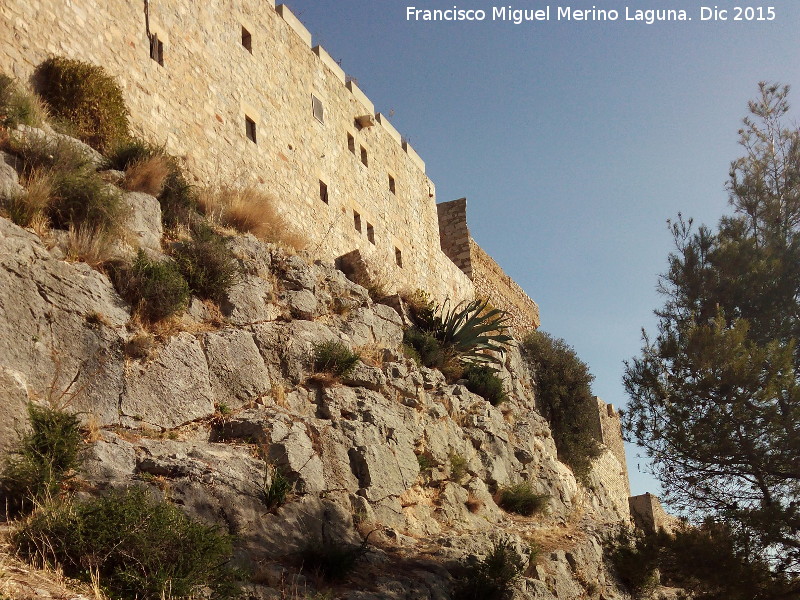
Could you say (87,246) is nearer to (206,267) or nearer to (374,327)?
(206,267)

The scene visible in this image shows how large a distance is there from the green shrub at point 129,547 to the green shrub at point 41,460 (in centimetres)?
20

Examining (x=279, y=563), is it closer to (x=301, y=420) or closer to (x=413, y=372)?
(x=301, y=420)

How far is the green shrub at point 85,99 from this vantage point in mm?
9789

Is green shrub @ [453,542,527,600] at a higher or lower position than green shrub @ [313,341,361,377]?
lower

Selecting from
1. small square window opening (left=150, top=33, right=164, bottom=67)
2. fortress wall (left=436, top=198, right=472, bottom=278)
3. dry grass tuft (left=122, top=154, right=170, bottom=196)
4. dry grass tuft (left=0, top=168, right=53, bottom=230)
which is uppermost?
fortress wall (left=436, top=198, right=472, bottom=278)

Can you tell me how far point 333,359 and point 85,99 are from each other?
4.37 m

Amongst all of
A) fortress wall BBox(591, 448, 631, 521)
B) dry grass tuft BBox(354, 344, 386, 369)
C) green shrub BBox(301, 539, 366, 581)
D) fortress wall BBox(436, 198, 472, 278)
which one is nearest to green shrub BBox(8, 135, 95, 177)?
dry grass tuft BBox(354, 344, 386, 369)

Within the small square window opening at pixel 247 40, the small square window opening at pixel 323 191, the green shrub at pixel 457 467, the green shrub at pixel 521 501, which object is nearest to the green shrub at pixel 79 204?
the green shrub at pixel 457 467

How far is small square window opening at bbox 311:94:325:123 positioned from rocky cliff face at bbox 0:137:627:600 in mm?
4419

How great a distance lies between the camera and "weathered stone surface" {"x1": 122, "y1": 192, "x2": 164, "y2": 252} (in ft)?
30.0

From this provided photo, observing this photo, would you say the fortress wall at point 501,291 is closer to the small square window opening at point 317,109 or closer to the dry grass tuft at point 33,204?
the small square window opening at point 317,109

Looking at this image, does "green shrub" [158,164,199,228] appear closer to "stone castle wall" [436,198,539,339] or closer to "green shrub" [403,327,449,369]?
"green shrub" [403,327,449,369]

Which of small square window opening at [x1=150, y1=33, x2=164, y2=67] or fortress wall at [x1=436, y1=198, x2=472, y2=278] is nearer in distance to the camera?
small square window opening at [x1=150, y1=33, x2=164, y2=67]

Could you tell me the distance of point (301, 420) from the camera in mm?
9047
